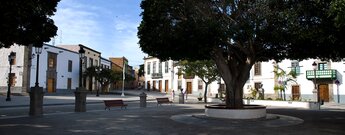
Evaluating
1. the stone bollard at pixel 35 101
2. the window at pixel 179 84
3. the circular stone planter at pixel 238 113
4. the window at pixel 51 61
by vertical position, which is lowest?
the circular stone planter at pixel 238 113

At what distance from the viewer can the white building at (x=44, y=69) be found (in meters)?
40.4

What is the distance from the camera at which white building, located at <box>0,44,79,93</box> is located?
4038 cm

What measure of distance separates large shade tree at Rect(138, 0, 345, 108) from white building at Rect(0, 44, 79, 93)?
27730 mm

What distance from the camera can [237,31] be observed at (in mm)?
14180

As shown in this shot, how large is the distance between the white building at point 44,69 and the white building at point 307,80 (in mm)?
24946

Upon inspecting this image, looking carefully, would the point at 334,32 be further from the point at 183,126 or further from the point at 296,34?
the point at 183,126

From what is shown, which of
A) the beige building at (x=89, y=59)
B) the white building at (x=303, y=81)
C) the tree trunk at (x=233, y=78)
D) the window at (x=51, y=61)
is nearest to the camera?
the tree trunk at (x=233, y=78)

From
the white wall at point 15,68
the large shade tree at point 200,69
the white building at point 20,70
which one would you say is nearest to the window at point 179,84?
the white building at point 20,70

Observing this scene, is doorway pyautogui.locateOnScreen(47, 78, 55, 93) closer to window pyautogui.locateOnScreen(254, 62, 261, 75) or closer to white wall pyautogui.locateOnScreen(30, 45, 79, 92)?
white wall pyautogui.locateOnScreen(30, 45, 79, 92)

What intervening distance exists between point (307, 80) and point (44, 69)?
3113 cm

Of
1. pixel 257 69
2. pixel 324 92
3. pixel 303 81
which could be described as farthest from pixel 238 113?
pixel 257 69

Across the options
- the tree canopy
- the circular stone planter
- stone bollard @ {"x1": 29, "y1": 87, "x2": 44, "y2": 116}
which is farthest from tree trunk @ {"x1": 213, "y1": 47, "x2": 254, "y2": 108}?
stone bollard @ {"x1": 29, "y1": 87, "x2": 44, "y2": 116}

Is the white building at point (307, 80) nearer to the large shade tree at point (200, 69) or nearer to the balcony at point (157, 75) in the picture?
the large shade tree at point (200, 69)

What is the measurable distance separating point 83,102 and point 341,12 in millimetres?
14677
